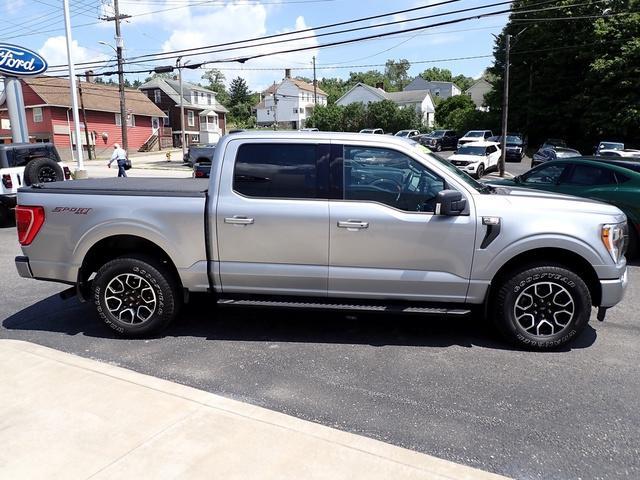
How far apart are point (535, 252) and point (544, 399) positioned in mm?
1327

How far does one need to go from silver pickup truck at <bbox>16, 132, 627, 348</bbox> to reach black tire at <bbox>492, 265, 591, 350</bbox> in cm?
1

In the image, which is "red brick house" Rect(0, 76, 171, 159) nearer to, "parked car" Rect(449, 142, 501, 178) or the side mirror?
"parked car" Rect(449, 142, 501, 178)

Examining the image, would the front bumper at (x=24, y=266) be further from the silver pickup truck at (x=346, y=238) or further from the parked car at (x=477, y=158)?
the parked car at (x=477, y=158)

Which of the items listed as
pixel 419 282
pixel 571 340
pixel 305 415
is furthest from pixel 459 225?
pixel 305 415

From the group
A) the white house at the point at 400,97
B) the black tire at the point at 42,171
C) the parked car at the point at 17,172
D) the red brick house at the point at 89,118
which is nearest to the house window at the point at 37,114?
the red brick house at the point at 89,118

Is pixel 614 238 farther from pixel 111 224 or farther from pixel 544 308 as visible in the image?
pixel 111 224

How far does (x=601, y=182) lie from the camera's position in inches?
323

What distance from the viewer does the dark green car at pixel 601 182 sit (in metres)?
7.82

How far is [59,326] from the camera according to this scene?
5.22 metres

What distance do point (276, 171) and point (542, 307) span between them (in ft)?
8.65

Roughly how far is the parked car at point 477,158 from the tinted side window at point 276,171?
20.3 metres

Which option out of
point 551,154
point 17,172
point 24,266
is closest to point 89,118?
point 17,172

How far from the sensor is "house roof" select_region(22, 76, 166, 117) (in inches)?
1672

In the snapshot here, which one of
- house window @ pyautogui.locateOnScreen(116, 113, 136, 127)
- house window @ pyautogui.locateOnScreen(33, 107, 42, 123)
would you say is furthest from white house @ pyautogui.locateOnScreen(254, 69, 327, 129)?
house window @ pyautogui.locateOnScreen(33, 107, 42, 123)
